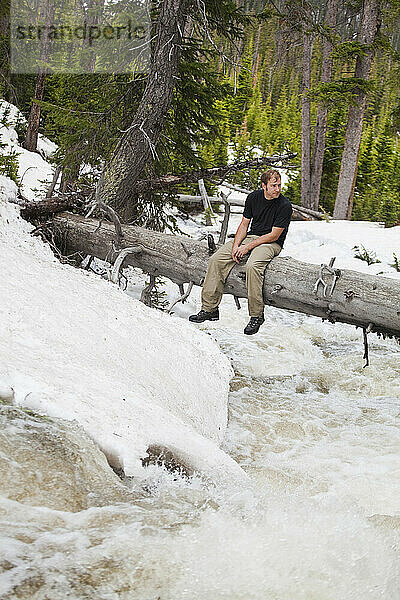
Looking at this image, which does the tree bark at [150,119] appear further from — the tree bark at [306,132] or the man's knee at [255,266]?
the tree bark at [306,132]

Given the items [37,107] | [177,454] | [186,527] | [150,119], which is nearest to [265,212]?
[150,119]

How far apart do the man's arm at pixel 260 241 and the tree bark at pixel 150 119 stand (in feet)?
7.94

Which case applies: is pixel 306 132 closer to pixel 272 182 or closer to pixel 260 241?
pixel 272 182

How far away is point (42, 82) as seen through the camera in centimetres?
1675

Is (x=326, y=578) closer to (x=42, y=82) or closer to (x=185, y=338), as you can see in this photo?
(x=185, y=338)

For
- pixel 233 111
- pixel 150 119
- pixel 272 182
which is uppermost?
pixel 233 111

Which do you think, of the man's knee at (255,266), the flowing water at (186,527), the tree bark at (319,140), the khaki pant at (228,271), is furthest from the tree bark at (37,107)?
the flowing water at (186,527)

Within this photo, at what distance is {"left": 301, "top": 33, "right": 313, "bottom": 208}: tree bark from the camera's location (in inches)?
653

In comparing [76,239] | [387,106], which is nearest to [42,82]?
[76,239]

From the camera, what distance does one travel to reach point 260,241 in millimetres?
6504

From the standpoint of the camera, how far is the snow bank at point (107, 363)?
3.83 metres

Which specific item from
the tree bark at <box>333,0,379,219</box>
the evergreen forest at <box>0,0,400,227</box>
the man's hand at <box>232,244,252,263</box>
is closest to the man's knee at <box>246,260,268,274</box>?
the man's hand at <box>232,244,252,263</box>

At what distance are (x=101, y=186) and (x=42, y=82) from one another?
405 inches

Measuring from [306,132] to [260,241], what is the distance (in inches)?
452
